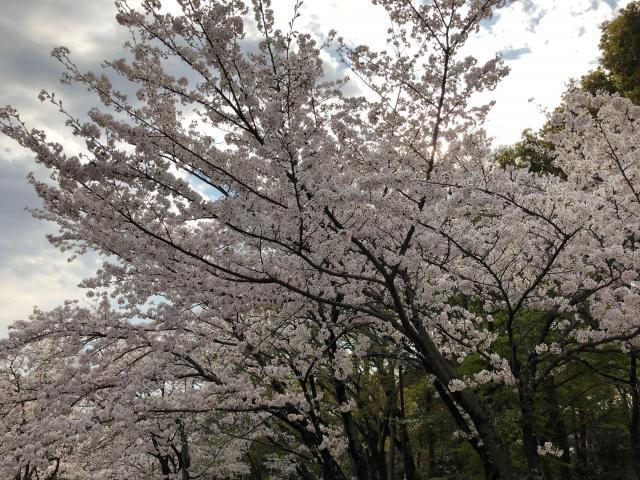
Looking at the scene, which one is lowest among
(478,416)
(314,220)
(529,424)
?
(529,424)

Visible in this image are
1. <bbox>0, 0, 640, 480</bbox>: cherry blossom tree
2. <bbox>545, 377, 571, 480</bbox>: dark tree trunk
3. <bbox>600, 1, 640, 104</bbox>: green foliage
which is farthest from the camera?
<bbox>600, 1, 640, 104</bbox>: green foliage

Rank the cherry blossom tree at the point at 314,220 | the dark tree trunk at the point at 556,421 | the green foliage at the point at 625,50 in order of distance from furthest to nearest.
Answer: the green foliage at the point at 625,50 → the dark tree trunk at the point at 556,421 → the cherry blossom tree at the point at 314,220

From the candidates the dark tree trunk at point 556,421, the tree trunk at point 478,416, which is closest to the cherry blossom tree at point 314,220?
the tree trunk at point 478,416

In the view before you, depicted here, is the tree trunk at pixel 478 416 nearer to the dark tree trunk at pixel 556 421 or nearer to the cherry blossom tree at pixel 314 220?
the cherry blossom tree at pixel 314 220

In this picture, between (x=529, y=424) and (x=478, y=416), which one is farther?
(x=529, y=424)

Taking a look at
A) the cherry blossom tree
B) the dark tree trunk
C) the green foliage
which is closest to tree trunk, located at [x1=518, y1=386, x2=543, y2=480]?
the cherry blossom tree

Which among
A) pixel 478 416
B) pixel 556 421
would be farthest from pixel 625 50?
pixel 478 416

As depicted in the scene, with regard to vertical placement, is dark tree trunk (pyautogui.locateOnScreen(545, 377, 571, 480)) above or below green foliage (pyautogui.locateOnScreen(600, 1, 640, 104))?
below

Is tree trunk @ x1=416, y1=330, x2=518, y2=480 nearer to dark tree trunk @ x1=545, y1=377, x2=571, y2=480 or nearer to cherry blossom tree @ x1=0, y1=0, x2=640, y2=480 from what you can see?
cherry blossom tree @ x1=0, y1=0, x2=640, y2=480

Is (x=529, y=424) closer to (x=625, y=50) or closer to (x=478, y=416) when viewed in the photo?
(x=478, y=416)

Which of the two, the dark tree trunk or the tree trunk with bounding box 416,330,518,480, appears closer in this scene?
the tree trunk with bounding box 416,330,518,480

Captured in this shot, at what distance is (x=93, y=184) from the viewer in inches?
196

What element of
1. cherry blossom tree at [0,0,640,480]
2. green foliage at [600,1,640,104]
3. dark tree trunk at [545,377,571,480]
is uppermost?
green foliage at [600,1,640,104]

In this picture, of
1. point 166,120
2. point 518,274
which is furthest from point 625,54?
point 166,120
